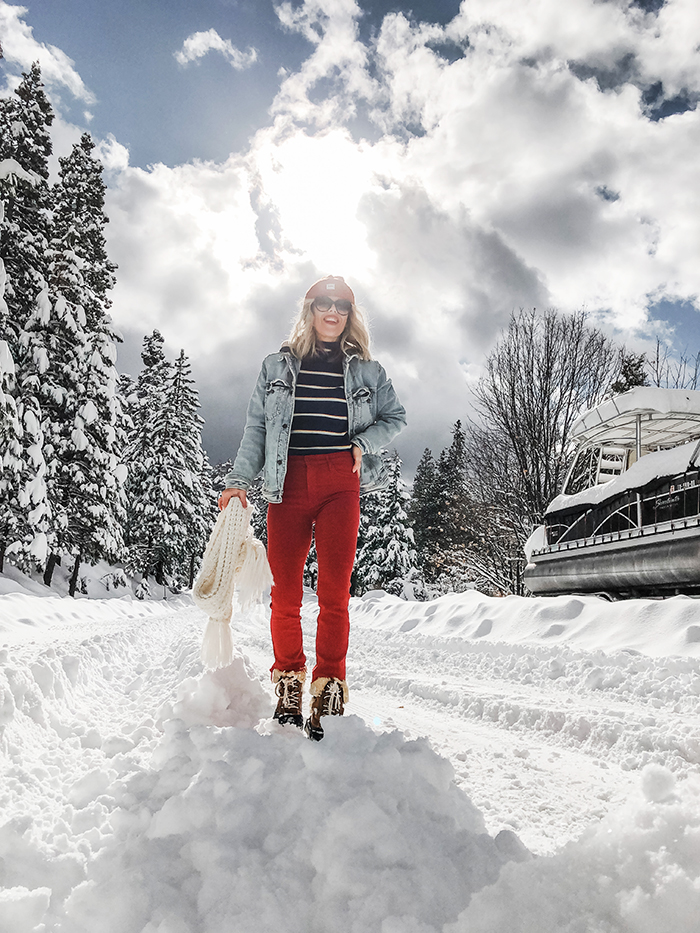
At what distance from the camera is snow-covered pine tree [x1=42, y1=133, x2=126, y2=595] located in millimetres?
17500

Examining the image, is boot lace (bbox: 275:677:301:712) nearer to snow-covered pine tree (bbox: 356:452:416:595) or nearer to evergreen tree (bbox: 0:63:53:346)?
evergreen tree (bbox: 0:63:53:346)

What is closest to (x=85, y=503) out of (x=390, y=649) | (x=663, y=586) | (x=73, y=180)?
(x=73, y=180)

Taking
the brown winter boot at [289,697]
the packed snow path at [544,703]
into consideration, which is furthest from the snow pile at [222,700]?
the packed snow path at [544,703]

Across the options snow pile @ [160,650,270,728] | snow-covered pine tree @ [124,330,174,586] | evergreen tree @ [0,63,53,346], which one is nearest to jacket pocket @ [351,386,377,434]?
snow pile @ [160,650,270,728]

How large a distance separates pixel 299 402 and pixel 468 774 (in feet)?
6.31

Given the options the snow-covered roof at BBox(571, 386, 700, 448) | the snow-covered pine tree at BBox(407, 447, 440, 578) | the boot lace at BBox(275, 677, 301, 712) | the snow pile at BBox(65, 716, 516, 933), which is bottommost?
the snow pile at BBox(65, 716, 516, 933)

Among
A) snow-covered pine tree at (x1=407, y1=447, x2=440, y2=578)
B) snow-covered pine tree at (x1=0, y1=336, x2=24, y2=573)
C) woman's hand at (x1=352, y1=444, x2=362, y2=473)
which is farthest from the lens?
snow-covered pine tree at (x1=407, y1=447, x2=440, y2=578)

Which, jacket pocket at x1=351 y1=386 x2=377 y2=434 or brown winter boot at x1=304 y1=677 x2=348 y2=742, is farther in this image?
jacket pocket at x1=351 y1=386 x2=377 y2=434

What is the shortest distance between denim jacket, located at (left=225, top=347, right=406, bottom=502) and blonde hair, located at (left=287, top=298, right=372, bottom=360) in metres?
0.05

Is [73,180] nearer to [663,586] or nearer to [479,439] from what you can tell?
[479,439]

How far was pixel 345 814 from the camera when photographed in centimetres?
152

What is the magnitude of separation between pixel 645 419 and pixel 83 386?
53.6 ft

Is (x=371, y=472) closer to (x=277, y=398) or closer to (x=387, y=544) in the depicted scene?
(x=277, y=398)

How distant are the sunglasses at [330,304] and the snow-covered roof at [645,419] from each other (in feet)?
19.3
